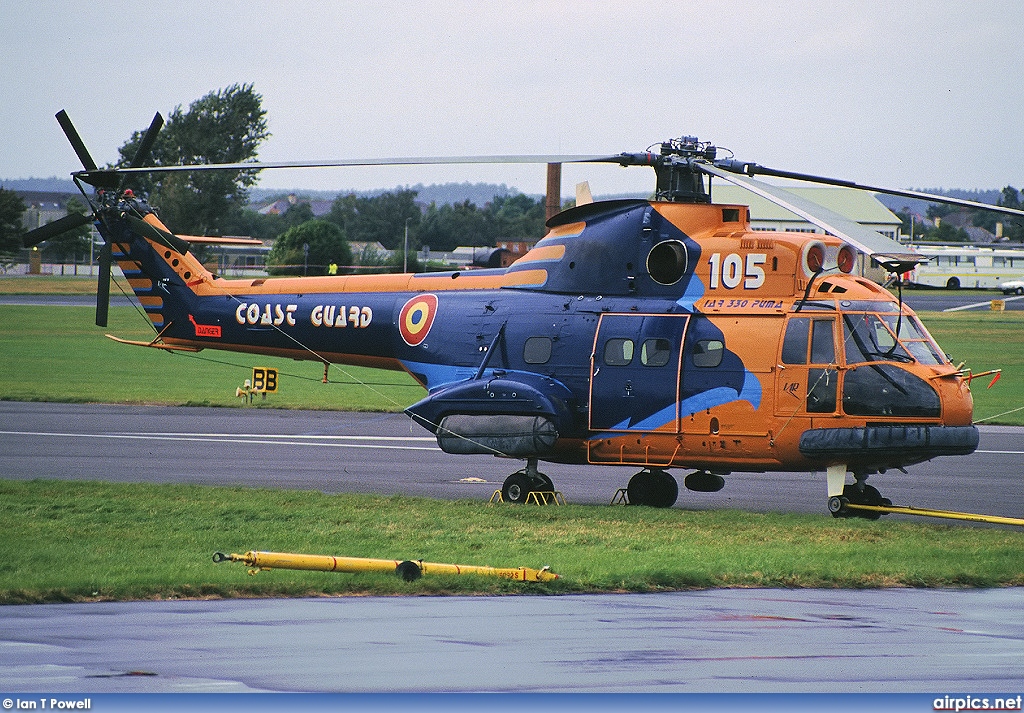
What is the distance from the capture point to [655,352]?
1611cm

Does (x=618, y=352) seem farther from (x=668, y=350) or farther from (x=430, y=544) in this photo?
(x=430, y=544)

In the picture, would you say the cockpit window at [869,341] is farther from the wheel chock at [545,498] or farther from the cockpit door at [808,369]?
the wheel chock at [545,498]

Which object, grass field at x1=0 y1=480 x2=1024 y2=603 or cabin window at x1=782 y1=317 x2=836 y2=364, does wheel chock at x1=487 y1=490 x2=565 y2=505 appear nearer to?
grass field at x1=0 y1=480 x2=1024 y2=603

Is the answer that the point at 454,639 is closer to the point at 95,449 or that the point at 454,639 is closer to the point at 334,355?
the point at 334,355

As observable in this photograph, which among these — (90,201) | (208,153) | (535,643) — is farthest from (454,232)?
(535,643)

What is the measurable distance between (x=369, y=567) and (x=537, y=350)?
20.3ft

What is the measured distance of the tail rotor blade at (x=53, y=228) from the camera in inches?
727

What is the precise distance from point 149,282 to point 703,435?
402 inches

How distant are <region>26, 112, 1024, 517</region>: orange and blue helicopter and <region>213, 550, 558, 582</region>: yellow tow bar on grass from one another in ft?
15.9

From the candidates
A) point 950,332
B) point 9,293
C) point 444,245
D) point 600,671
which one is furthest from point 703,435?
point 444,245

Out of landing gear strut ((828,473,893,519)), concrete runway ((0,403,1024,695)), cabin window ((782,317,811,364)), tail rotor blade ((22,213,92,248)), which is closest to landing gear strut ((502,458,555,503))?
cabin window ((782,317,811,364))

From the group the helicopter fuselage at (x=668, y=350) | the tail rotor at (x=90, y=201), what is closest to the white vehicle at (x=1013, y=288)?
the helicopter fuselage at (x=668, y=350)

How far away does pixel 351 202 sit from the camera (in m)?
136

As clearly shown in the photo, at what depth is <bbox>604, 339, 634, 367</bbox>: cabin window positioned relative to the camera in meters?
16.3
